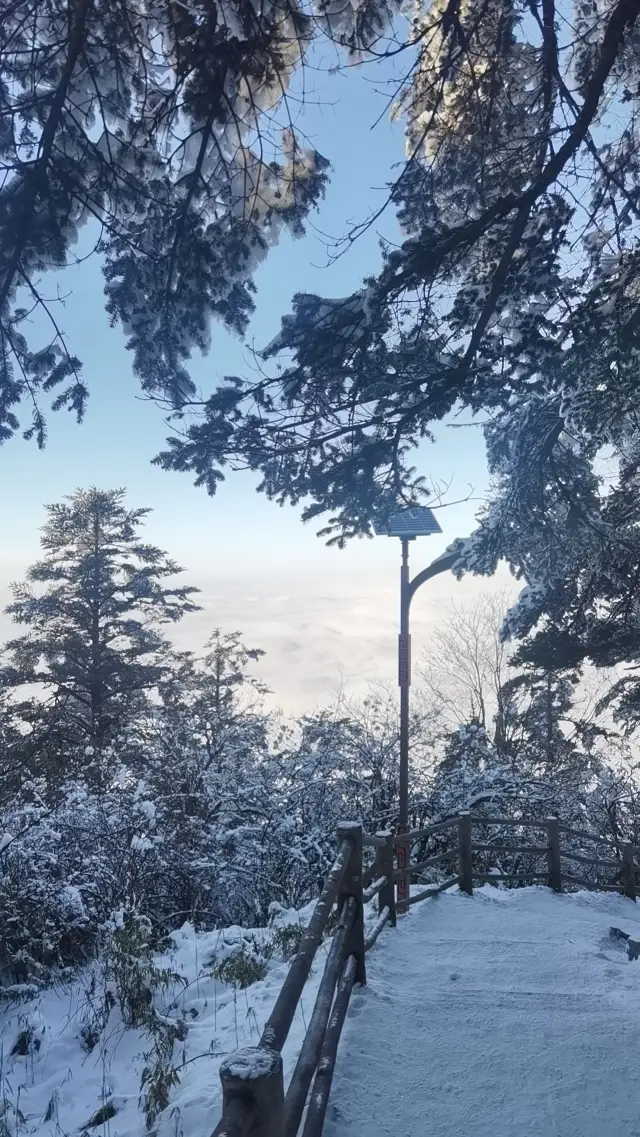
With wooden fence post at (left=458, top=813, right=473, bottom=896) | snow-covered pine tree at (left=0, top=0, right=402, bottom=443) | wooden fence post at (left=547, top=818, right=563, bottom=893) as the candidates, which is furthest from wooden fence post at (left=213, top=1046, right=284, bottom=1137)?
wooden fence post at (left=547, top=818, right=563, bottom=893)

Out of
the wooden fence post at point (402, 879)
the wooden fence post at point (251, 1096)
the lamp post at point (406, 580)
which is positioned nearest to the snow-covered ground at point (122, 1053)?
the wooden fence post at point (402, 879)

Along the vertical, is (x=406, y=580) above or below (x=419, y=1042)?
above

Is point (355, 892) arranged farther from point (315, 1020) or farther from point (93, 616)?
point (93, 616)

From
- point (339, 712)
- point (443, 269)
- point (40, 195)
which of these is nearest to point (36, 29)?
point (40, 195)

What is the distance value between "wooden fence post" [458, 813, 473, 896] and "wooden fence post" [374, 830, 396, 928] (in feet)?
7.96

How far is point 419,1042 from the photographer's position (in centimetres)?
414

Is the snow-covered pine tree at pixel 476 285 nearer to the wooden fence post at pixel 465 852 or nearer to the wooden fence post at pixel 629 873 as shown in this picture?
the wooden fence post at pixel 465 852

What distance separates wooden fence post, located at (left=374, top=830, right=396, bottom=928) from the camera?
6.34 meters

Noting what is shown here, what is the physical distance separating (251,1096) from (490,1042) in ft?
9.87

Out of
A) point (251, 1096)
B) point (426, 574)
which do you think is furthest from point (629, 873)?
point (251, 1096)

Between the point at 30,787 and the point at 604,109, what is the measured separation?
11427 mm

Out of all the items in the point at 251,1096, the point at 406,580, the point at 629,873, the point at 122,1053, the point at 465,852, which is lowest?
the point at 122,1053

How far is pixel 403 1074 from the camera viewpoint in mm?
3758

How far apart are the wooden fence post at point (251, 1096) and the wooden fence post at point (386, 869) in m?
4.48
